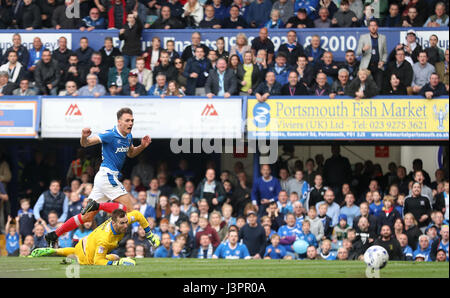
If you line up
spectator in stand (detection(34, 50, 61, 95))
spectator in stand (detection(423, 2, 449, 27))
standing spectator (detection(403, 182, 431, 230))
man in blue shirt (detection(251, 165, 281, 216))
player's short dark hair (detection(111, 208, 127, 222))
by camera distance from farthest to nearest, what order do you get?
spectator in stand (detection(423, 2, 449, 27))
spectator in stand (detection(34, 50, 61, 95))
man in blue shirt (detection(251, 165, 281, 216))
standing spectator (detection(403, 182, 431, 230))
player's short dark hair (detection(111, 208, 127, 222))

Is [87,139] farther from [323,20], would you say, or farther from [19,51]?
[323,20]

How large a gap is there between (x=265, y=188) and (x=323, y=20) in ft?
15.3

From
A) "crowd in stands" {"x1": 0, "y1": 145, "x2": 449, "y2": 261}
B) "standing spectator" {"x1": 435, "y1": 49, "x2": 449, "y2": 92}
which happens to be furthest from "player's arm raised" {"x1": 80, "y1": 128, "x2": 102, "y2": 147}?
"standing spectator" {"x1": 435, "y1": 49, "x2": 449, "y2": 92}

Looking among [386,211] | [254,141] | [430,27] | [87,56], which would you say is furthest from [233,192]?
[430,27]

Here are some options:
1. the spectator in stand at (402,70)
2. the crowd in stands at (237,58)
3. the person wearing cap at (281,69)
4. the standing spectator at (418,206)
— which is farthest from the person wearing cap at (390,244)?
the person wearing cap at (281,69)

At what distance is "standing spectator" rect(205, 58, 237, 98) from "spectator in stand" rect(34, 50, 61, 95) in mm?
3460

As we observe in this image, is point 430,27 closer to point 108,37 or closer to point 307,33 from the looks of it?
point 307,33

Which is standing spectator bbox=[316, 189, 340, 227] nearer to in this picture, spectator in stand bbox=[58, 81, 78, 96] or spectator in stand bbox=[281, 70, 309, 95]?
spectator in stand bbox=[281, 70, 309, 95]

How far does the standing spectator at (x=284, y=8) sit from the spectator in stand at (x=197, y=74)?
2.70 m

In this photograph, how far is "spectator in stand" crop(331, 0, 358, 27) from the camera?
2194cm

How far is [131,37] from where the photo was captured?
2134 cm

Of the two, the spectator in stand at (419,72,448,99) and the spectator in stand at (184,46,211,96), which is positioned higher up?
the spectator in stand at (184,46,211,96)

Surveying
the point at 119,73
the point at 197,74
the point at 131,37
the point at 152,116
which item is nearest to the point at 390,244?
the point at 197,74

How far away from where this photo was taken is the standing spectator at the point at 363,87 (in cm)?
1969
